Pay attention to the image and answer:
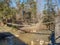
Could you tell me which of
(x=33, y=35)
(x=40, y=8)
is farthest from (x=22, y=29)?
(x=40, y=8)

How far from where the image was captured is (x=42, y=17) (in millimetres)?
12000

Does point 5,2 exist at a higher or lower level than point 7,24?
higher

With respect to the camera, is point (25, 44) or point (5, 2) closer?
point (25, 44)

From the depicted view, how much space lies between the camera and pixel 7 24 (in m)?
12.5

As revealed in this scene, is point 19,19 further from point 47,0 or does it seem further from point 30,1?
point 47,0

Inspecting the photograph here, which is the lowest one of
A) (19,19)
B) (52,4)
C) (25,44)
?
(25,44)

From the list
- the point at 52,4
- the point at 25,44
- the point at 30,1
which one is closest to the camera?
the point at 25,44

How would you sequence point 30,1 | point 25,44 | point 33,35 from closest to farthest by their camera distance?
point 25,44 → point 33,35 → point 30,1

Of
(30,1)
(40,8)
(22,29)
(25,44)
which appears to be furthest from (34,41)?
(30,1)

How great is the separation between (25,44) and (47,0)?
3.87 metres

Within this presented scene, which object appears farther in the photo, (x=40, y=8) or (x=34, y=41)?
(x=40, y=8)

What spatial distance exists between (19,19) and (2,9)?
128 centimetres

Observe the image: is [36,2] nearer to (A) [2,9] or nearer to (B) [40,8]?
(B) [40,8]

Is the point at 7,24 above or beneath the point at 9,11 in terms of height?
beneath
